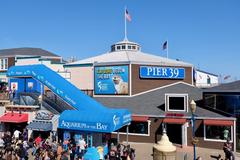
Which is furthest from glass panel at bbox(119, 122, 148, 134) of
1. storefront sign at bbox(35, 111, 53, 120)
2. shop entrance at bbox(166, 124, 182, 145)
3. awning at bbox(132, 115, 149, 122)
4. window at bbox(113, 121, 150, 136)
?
storefront sign at bbox(35, 111, 53, 120)

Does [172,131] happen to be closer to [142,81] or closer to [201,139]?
[201,139]

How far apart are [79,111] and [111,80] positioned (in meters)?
12.8

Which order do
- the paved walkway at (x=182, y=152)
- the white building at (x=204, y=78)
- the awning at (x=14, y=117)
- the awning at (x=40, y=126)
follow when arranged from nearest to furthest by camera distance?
1. the paved walkway at (x=182, y=152)
2. the awning at (x=40, y=126)
3. the awning at (x=14, y=117)
4. the white building at (x=204, y=78)

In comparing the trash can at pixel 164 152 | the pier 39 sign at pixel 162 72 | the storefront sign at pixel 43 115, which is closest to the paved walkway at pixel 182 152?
the storefront sign at pixel 43 115

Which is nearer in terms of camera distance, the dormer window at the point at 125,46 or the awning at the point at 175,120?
the awning at the point at 175,120

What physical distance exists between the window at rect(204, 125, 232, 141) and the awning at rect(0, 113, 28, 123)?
604 inches

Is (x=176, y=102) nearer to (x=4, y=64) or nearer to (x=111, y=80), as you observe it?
(x=111, y=80)

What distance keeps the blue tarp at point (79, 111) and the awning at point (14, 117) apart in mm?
3493

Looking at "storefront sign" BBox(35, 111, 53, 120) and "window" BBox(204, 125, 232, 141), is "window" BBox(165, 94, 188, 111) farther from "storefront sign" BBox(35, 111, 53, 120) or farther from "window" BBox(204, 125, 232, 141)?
"storefront sign" BBox(35, 111, 53, 120)

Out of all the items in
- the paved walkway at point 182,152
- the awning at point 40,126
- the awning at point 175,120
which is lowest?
the paved walkway at point 182,152

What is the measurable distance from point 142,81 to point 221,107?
39.4ft

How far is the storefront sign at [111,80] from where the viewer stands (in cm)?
3794

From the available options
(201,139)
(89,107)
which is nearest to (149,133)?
(201,139)

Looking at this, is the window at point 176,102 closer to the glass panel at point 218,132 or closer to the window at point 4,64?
the glass panel at point 218,132
